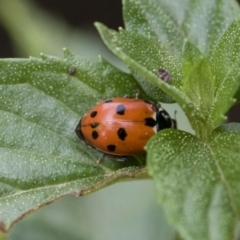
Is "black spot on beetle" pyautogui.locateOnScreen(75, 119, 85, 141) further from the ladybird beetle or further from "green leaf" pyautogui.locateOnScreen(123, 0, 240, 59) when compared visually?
"green leaf" pyautogui.locateOnScreen(123, 0, 240, 59)

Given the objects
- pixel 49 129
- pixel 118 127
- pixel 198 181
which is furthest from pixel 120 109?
pixel 198 181

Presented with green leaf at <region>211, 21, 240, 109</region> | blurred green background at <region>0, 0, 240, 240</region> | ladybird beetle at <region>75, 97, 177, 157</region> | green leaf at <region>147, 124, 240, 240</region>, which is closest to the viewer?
green leaf at <region>147, 124, 240, 240</region>

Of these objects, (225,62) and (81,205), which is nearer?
(225,62)

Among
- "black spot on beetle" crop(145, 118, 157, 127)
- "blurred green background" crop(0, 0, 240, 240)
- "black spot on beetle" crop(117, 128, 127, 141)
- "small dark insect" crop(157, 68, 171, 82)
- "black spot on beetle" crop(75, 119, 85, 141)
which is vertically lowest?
"blurred green background" crop(0, 0, 240, 240)

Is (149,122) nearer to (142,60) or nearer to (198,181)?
(142,60)

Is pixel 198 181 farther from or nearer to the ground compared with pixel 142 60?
nearer to the ground

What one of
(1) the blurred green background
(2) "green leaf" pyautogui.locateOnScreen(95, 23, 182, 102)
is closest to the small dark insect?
(2) "green leaf" pyautogui.locateOnScreen(95, 23, 182, 102)

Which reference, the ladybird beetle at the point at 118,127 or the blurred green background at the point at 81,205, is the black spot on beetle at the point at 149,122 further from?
the blurred green background at the point at 81,205
